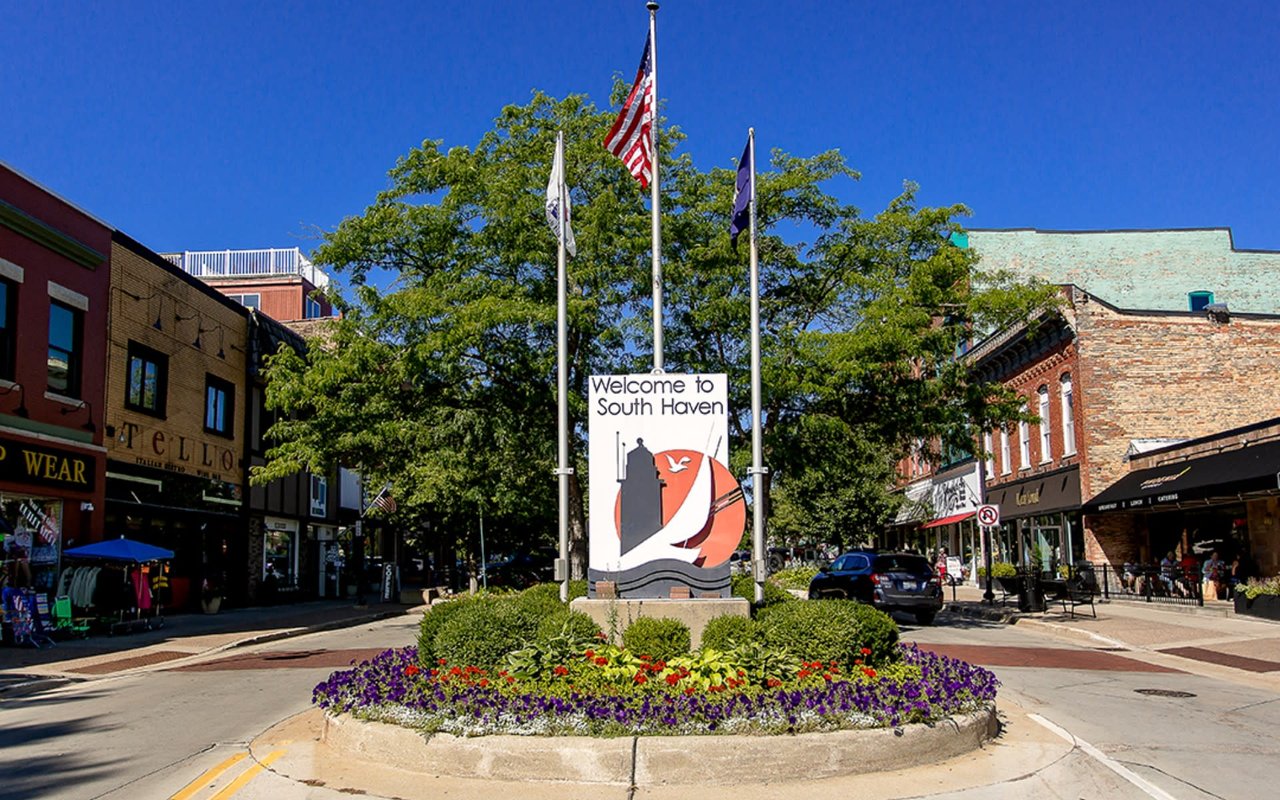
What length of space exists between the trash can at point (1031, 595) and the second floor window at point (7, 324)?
2268cm

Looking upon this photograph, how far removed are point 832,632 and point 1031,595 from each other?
17.8 m

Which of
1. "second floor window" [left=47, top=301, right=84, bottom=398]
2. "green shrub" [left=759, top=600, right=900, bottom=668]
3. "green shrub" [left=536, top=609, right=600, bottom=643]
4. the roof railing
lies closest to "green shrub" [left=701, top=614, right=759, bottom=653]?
"green shrub" [left=759, top=600, right=900, bottom=668]

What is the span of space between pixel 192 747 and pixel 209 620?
17.4 meters

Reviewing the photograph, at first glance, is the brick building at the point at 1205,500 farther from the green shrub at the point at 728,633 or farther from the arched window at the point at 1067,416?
the green shrub at the point at 728,633

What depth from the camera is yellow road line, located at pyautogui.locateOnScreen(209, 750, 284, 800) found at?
736cm

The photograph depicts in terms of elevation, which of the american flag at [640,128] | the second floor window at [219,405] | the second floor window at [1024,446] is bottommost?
the second floor window at [1024,446]

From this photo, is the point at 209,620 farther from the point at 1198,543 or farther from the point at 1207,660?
the point at 1198,543

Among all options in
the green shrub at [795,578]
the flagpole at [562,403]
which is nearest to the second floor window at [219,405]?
the flagpole at [562,403]

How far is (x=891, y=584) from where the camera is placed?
908 inches

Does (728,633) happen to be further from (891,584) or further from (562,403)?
(891,584)

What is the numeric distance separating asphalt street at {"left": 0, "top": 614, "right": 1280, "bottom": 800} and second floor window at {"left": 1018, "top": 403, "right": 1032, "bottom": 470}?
1936 centimetres

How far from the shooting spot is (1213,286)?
37.6 metres

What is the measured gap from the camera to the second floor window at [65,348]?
2162 cm

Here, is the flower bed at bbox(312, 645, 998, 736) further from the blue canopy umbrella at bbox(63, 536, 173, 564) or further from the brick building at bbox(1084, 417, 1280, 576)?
the brick building at bbox(1084, 417, 1280, 576)
